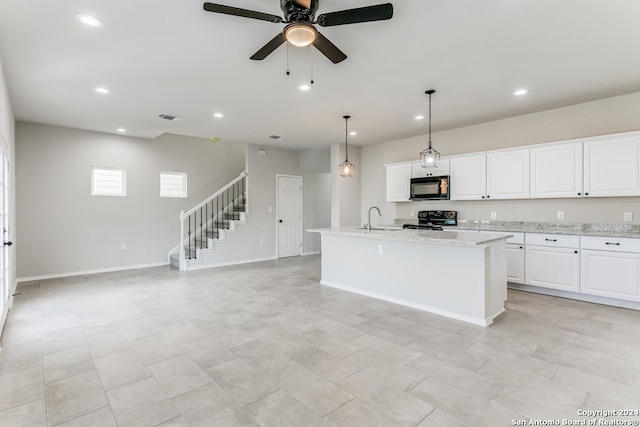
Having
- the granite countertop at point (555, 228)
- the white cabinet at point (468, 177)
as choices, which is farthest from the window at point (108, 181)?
the granite countertop at point (555, 228)

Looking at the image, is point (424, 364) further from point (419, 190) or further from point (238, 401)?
point (419, 190)

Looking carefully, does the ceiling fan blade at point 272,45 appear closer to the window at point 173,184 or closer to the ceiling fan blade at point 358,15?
the ceiling fan blade at point 358,15

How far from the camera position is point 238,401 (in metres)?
2.11

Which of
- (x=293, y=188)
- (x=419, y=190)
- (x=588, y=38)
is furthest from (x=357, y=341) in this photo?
(x=293, y=188)

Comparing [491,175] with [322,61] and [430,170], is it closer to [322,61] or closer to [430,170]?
[430,170]

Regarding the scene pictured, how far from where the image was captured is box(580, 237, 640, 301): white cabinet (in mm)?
3811

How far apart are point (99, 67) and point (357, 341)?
384cm

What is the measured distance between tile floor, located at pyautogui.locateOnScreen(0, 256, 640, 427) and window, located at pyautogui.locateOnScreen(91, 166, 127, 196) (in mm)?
2538

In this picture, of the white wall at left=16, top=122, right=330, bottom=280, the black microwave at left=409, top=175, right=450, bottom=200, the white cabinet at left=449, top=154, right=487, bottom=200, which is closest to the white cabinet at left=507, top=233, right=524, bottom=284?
the white cabinet at left=449, top=154, right=487, bottom=200

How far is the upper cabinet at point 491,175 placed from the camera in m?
4.88

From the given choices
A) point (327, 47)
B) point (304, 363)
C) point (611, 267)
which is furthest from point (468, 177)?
point (304, 363)

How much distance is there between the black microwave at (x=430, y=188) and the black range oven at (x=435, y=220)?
438mm

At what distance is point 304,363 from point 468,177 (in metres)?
4.37

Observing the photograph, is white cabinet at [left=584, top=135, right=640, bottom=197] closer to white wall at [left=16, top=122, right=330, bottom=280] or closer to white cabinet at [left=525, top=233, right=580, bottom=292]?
white cabinet at [left=525, top=233, right=580, bottom=292]
